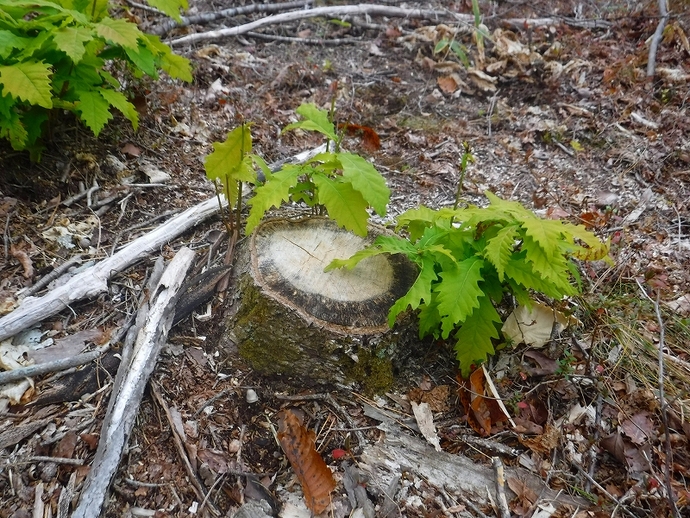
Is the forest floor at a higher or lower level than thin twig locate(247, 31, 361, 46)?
lower

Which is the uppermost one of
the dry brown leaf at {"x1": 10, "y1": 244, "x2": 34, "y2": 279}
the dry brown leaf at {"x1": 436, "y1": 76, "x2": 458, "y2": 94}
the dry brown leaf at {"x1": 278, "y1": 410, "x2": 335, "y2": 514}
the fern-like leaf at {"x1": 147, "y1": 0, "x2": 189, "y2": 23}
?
the fern-like leaf at {"x1": 147, "y1": 0, "x2": 189, "y2": 23}

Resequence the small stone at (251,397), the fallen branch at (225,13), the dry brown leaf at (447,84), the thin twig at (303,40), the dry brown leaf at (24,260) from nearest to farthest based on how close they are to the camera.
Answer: the small stone at (251,397), the dry brown leaf at (24,260), the fallen branch at (225,13), the dry brown leaf at (447,84), the thin twig at (303,40)

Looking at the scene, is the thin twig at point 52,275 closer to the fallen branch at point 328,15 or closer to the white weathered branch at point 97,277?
the white weathered branch at point 97,277

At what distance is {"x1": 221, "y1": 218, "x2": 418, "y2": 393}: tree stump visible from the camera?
8.51 feet

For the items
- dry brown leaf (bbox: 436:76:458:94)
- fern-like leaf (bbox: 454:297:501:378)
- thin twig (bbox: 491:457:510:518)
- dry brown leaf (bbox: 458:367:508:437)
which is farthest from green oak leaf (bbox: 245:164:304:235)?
dry brown leaf (bbox: 436:76:458:94)

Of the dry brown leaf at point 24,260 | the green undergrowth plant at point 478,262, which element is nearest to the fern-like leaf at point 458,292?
the green undergrowth plant at point 478,262

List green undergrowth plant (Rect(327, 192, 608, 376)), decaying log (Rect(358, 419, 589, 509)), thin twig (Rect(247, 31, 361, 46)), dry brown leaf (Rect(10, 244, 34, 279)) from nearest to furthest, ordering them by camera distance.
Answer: green undergrowth plant (Rect(327, 192, 608, 376)) < decaying log (Rect(358, 419, 589, 509)) < dry brown leaf (Rect(10, 244, 34, 279)) < thin twig (Rect(247, 31, 361, 46))

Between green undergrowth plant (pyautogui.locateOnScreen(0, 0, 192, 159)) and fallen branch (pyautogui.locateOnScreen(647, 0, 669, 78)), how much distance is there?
220 inches

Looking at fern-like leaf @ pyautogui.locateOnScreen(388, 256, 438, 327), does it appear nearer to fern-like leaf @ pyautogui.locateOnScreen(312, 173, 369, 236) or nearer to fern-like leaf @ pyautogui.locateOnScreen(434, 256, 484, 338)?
fern-like leaf @ pyautogui.locateOnScreen(434, 256, 484, 338)

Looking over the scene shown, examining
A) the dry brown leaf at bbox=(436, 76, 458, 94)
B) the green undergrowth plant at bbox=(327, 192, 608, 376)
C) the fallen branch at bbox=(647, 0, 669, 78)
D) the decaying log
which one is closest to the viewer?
the green undergrowth plant at bbox=(327, 192, 608, 376)

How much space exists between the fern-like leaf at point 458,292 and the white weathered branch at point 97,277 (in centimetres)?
204

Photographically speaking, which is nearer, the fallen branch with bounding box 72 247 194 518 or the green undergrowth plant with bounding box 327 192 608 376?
the fallen branch with bounding box 72 247 194 518

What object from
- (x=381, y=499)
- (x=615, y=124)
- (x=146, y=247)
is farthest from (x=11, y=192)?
(x=615, y=124)

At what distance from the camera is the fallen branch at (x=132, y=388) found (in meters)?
2.13
